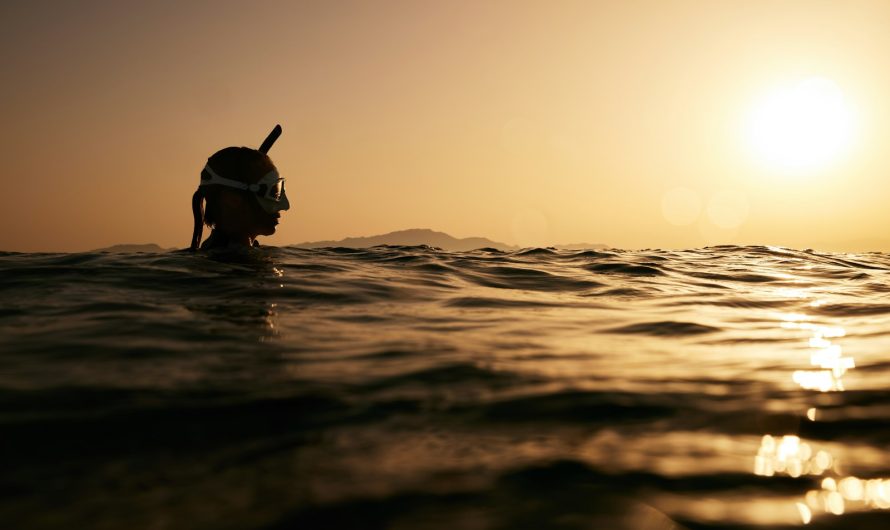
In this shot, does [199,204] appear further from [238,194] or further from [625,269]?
[625,269]

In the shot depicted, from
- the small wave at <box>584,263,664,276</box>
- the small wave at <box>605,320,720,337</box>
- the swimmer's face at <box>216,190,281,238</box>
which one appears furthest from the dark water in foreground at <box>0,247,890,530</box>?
the small wave at <box>584,263,664,276</box>

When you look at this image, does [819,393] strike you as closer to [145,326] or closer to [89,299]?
[145,326]

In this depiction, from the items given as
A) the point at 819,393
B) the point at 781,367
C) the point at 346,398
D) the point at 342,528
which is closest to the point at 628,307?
the point at 781,367

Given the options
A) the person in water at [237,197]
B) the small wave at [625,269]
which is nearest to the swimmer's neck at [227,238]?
the person in water at [237,197]

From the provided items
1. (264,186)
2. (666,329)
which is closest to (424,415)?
(666,329)

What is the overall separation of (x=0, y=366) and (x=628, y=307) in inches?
187

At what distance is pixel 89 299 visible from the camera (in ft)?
16.1

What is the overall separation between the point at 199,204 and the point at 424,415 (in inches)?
240

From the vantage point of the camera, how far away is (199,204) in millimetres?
7629

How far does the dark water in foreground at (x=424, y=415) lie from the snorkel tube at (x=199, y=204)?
2.50 metres

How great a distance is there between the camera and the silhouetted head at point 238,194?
7.56 metres

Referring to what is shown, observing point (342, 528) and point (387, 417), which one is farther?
point (387, 417)

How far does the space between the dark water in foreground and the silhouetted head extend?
2491mm

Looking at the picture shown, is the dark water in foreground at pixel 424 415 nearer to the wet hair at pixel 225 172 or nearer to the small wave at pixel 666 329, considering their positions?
the small wave at pixel 666 329
